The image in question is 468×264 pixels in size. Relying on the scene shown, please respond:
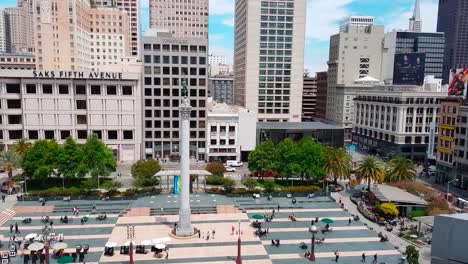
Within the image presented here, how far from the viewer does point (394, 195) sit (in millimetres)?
70500

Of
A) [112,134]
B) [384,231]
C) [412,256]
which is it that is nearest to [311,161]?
[384,231]

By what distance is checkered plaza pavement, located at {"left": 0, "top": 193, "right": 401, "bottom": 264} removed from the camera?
170 feet

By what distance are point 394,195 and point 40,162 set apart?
228 feet

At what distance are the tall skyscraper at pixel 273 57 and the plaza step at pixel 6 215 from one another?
9669cm

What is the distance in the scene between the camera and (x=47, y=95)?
101 m

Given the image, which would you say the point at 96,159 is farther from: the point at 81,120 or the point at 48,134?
the point at 48,134

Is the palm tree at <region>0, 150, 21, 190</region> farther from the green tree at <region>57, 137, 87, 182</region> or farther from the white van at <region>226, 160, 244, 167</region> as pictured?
the white van at <region>226, 160, 244, 167</region>

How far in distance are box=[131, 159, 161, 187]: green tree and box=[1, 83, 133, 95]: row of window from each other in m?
30.8

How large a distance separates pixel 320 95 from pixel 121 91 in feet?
375

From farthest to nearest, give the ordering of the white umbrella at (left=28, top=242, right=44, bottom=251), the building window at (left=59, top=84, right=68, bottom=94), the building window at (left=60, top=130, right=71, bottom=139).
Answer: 1. the building window at (left=60, top=130, right=71, bottom=139)
2. the building window at (left=59, top=84, right=68, bottom=94)
3. the white umbrella at (left=28, top=242, right=44, bottom=251)

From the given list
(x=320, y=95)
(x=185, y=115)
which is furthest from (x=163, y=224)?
(x=320, y=95)

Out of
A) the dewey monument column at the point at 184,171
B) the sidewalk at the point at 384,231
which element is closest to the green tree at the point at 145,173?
the dewey monument column at the point at 184,171

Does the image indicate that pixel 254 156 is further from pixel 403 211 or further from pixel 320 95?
pixel 320 95

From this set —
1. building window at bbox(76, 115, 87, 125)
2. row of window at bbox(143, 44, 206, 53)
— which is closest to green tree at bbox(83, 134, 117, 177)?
building window at bbox(76, 115, 87, 125)
